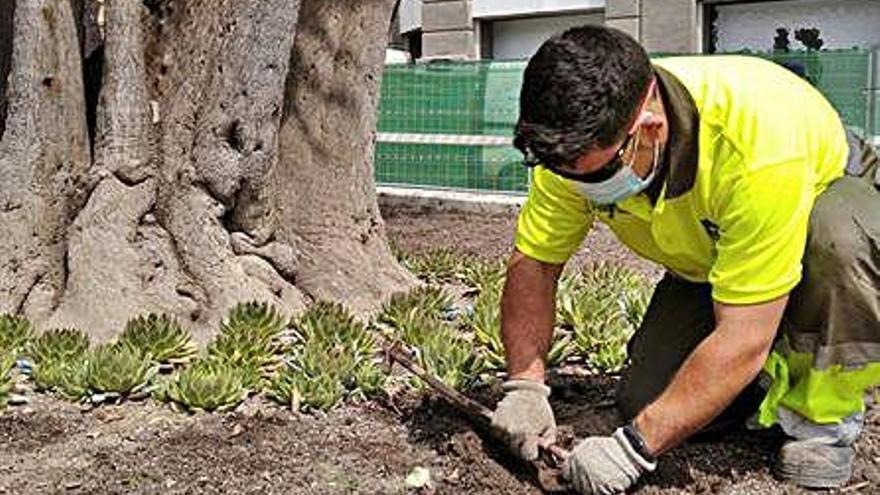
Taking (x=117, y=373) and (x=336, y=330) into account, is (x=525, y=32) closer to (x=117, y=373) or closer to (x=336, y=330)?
(x=336, y=330)

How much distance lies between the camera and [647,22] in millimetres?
15242

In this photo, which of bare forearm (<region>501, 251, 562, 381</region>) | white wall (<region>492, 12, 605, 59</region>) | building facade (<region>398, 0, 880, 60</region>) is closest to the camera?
bare forearm (<region>501, 251, 562, 381</region>)

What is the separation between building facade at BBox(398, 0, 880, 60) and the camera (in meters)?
13.9

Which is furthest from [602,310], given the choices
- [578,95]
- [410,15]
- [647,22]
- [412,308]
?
[410,15]

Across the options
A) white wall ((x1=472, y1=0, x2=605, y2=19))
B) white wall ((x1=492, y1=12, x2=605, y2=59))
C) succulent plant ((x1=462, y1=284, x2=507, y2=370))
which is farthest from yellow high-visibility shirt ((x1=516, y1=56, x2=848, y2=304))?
white wall ((x1=492, y1=12, x2=605, y2=59))

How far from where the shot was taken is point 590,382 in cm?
460

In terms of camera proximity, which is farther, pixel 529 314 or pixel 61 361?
pixel 61 361

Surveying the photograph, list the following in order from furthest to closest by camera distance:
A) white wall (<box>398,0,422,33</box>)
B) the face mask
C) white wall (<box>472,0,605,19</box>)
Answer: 1. white wall (<box>398,0,422,33</box>)
2. white wall (<box>472,0,605,19</box>)
3. the face mask

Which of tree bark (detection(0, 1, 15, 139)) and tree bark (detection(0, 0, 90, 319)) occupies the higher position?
tree bark (detection(0, 1, 15, 139))

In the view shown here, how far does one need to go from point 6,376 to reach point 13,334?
1.56 feet

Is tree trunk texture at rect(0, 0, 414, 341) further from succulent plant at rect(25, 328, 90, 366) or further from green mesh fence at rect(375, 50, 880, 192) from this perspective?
green mesh fence at rect(375, 50, 880, 192)

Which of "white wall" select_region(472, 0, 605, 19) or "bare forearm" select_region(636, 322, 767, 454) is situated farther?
"white wall" select_region(472, 0, 605, 19)

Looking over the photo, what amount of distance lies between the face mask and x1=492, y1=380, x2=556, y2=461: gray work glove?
29.8 inches

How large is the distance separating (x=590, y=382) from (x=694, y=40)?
11.2 m
